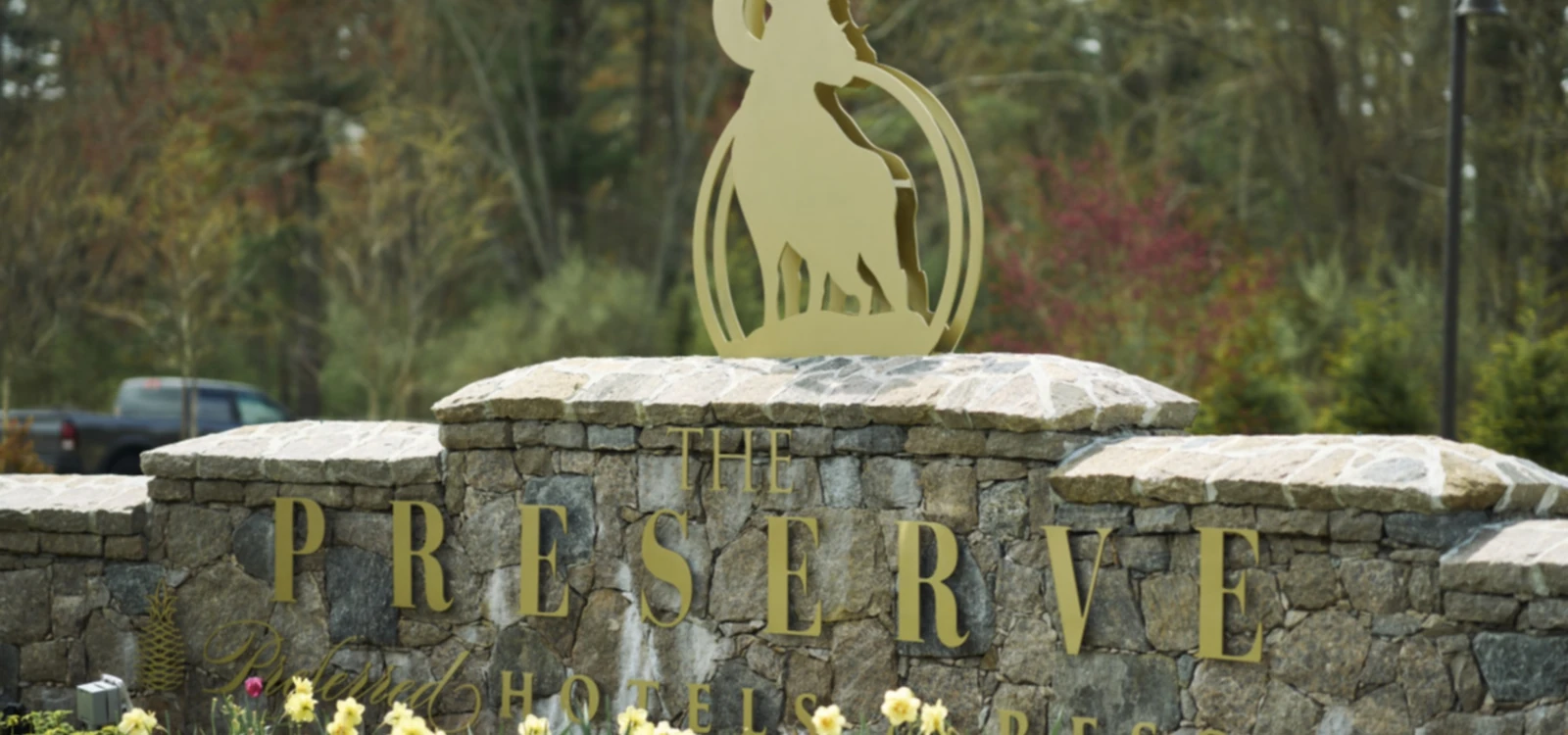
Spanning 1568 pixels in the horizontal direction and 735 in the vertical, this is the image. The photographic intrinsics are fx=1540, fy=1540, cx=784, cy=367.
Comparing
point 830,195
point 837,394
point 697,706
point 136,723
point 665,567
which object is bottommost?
point 697,706

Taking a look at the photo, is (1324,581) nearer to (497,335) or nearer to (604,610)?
(604,610)

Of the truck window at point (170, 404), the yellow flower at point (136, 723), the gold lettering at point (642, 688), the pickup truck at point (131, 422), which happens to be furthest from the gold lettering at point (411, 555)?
the truck window at point (170, 404)

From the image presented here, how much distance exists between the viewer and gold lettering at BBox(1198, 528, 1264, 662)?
14.2 ft

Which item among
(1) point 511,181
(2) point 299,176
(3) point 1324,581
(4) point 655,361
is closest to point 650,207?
(1) point 511,181

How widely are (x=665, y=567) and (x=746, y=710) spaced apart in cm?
56

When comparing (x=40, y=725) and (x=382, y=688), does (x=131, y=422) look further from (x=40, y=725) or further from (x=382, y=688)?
(x=40, y=725)

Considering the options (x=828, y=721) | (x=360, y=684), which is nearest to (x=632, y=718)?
(x=828, y=721)

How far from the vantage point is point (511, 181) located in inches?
829

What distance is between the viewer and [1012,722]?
4.75 m

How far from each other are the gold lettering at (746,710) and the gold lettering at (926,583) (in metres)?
0.60

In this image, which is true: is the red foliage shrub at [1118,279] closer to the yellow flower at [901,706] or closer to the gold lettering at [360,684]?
the gold lettering at [360,684]

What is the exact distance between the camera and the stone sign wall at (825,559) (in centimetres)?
412

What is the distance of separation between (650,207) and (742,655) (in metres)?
18.2

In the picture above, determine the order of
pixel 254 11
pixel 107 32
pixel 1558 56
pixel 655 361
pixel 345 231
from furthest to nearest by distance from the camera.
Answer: pixel 254 11, pixel 345 231, pixel 107 32, pixel 1558 56, pixel 655 361
